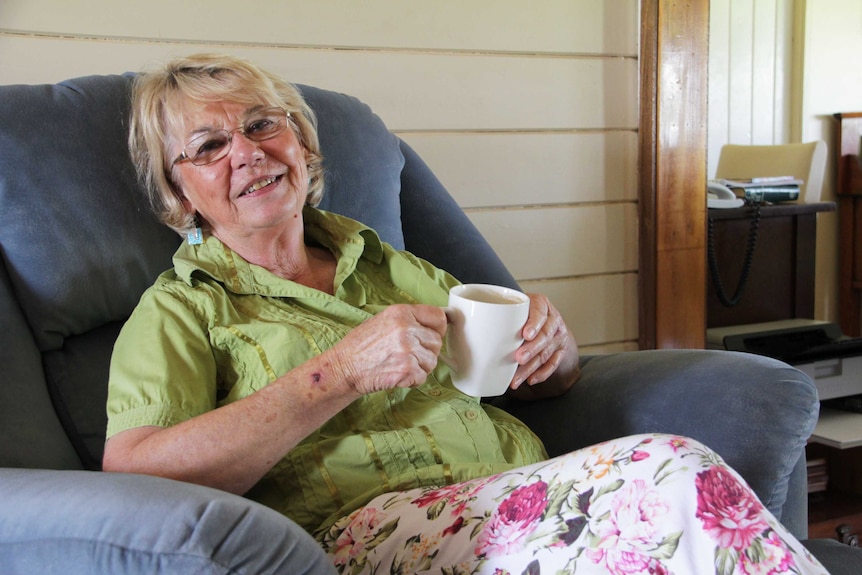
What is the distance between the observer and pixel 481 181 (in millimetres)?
1944

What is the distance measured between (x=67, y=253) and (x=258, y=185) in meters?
0.30

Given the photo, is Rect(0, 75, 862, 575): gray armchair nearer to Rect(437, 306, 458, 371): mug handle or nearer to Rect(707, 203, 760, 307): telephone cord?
Rect(437, 306, 458, 371): mug handle

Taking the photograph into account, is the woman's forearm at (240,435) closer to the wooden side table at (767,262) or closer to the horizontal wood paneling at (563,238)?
the horizontal wood paneling at (563,238)

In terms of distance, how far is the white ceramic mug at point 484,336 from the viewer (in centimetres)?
93

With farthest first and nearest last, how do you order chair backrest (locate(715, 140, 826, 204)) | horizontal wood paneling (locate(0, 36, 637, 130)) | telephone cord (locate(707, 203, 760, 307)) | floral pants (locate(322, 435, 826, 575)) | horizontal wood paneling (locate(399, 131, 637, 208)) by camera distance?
1. chair backrest (locate(715, 140, 826, 204))
2. telephone cord (locate(707, 203, 760, 307))
3. horizontal wood paneling (locate(399, 131, 637, 208))
4. horizontal wood paneling (locate(0, 36, 637, 130))
5. floral pants (locate(322, 435, 826, 575))

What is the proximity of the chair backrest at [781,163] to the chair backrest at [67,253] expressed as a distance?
5.41 ft

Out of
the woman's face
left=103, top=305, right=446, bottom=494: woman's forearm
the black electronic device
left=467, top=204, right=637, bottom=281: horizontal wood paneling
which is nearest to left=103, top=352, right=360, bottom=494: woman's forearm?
left=103, top=305, right=446, bottom=494: woman's forearm

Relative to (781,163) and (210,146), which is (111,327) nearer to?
(210,146)

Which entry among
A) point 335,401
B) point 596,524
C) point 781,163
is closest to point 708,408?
point 596,524

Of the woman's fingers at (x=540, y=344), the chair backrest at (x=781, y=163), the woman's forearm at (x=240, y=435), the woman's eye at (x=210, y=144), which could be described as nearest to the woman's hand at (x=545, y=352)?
the woman's fingers at (x=540, y=344)

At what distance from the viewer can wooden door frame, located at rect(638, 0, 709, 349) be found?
77.2 inches

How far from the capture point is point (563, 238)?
6.70ft

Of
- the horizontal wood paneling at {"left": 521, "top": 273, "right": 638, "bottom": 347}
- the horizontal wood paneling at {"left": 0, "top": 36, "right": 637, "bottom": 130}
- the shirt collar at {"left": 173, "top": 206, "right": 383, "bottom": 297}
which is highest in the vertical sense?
the horizontal wood paneling at {"left": 0, "top": 36, "right": 637, "bottom": 130}

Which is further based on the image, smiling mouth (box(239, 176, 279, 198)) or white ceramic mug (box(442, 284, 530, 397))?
smiling mouth (box(239, 176, 279, 198))
